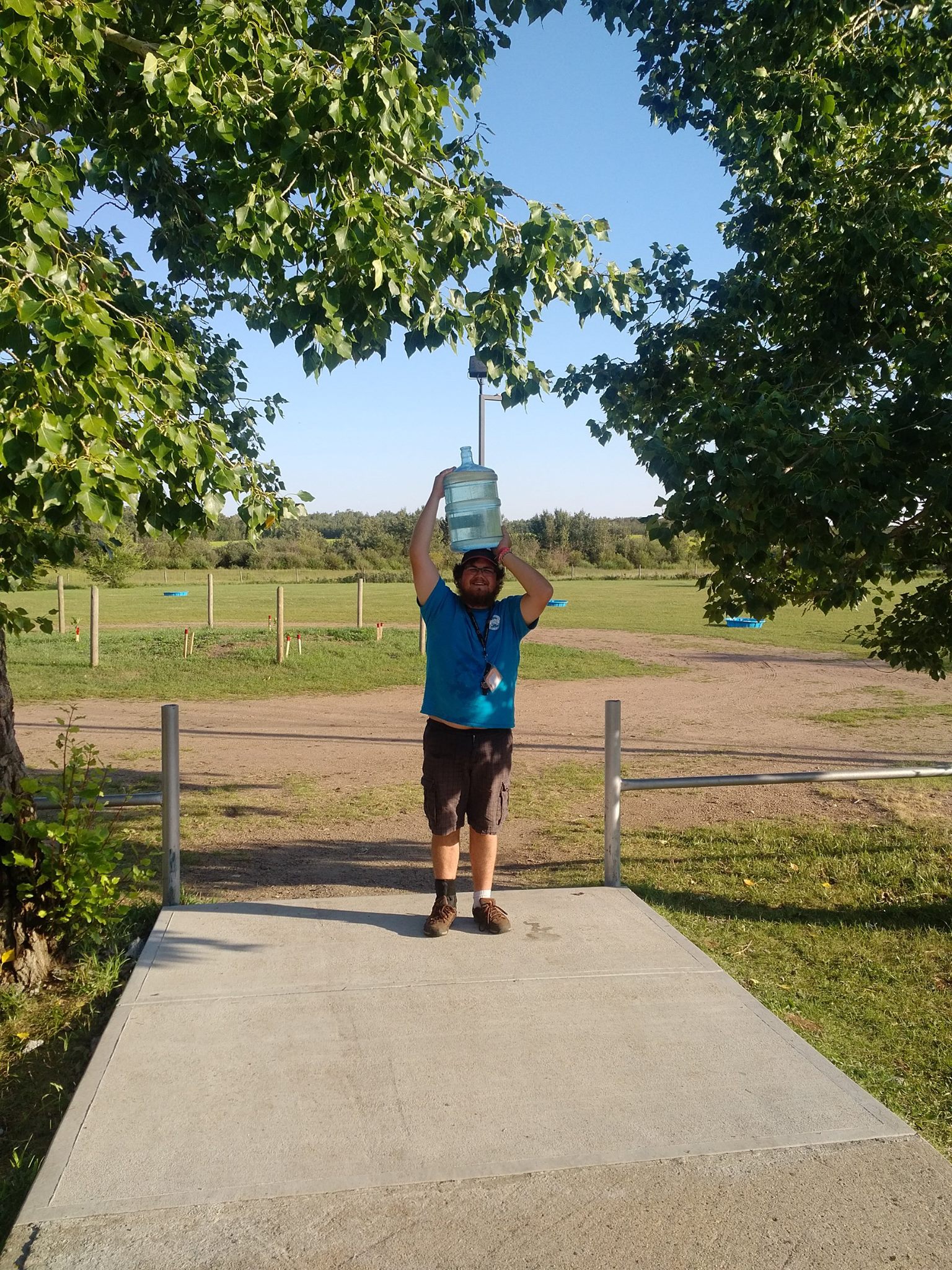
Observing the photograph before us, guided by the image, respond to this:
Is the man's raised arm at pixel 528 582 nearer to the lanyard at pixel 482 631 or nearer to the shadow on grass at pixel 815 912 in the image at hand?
the lanyard at pixel 482 631

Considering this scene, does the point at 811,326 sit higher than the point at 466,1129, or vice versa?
the point at 811,326

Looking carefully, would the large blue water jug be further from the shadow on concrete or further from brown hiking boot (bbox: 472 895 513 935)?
the shadow on concrete

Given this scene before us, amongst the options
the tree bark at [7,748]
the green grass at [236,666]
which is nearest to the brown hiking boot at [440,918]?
the tree bark at [7,748]

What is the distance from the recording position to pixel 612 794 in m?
5.77

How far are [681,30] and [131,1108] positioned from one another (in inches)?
255

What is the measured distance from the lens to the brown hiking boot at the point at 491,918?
194 inches

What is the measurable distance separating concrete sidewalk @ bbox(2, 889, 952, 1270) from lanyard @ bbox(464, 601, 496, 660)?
1.32 meters

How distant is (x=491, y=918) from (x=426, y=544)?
67.1 inches

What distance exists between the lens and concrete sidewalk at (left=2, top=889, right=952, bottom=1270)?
2.78 metres

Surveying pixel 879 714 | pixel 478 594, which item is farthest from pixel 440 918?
pixel 879 714

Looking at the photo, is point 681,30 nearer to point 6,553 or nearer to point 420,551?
point 420,551

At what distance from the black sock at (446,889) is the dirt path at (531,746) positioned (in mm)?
2433

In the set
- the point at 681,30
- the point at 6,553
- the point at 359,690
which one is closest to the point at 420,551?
the point at 6,553

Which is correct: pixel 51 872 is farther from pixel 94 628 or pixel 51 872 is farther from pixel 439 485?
pixel 94 628
